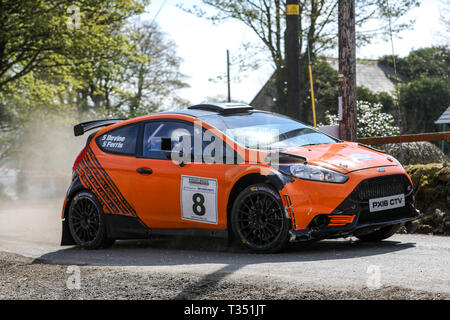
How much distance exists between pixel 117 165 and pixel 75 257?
49.6 inches

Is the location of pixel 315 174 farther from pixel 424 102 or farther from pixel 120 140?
pixel 424 102

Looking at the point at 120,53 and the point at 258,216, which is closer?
the point at 258,216

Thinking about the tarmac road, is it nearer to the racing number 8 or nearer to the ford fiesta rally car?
the ford fiesta rally car

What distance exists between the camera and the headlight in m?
6.34

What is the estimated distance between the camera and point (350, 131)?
10.7 meters

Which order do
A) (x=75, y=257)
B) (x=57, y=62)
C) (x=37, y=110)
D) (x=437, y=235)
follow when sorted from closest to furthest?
(x=75, y=257) → (x=437, y=235) → (x=57, y=62) → (x=37, y=110)

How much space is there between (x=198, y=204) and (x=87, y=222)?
1999mm

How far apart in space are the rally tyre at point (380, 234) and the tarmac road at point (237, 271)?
0.33 feet

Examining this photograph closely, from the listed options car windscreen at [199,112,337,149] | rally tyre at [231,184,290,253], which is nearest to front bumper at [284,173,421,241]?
rally tyre at [231,184,290,253]

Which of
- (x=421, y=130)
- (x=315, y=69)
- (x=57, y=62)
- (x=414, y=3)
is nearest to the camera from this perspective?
(x=57, y=62)

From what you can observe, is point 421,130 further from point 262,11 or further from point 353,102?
point 353,102

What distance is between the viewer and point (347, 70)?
35.1 ft

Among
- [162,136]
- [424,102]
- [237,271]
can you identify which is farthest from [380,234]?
[424,102]
